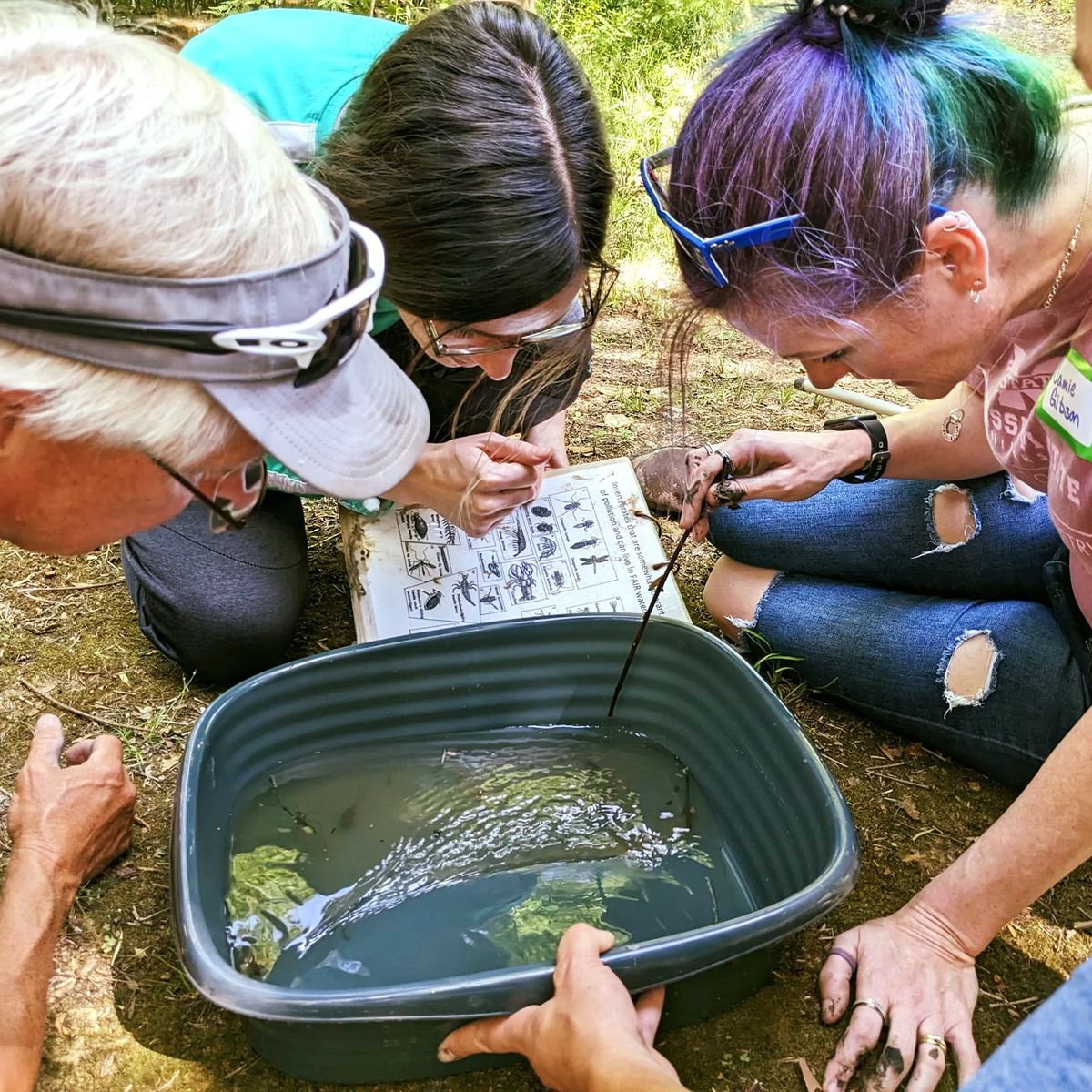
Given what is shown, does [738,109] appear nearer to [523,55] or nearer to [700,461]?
[523,55]

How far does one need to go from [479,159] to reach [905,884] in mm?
1100

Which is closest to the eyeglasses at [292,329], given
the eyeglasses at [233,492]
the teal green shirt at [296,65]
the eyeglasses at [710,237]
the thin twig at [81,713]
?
the eyeglasses at [233,492]

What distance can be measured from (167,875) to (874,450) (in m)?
1.25

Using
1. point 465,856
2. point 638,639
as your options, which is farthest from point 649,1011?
point 638,639

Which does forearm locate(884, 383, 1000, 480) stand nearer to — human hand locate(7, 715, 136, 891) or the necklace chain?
the necklace chain

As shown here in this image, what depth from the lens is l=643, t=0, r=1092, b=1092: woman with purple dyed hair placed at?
0.93m

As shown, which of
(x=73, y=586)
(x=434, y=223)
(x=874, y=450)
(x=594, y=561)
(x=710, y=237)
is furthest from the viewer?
(x=73, y=586)

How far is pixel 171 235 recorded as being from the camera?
725 mm

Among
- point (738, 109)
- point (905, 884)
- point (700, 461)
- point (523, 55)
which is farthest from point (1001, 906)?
point (523, 55)

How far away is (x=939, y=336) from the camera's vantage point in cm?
105

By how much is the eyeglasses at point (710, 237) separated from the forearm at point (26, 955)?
1.03 metres

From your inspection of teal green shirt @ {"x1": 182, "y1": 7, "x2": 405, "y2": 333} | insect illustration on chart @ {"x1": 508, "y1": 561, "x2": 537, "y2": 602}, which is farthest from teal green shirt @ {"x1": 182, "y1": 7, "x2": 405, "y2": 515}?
insect illustration on chart @ {"x1": 508, "y1": 561, "x2": 537, "y2": 602}

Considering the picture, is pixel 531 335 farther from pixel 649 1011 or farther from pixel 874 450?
pixel 649 1011

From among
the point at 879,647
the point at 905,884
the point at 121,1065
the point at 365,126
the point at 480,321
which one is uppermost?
the point at 365,126
